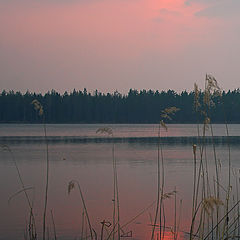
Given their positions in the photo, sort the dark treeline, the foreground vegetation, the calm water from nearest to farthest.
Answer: the foreground vegetation < the calm water < the dark treeline

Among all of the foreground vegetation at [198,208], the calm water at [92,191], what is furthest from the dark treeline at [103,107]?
the foreground vegetation at [198,208]

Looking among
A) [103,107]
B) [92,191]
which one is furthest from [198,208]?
[103,107]

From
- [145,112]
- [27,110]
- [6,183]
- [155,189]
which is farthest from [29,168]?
[145,112]

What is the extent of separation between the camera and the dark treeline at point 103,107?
94.1 metres

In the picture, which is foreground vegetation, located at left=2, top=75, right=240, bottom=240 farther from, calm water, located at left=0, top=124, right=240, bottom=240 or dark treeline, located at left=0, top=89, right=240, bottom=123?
dark treeline, located at left=0, top=89, right=240, bottom=123

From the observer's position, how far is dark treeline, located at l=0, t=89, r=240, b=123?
94.1 metres

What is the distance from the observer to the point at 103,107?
331ft

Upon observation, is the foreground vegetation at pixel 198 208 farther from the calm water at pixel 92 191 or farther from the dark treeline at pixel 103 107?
the dark treeline at pixel 103 107

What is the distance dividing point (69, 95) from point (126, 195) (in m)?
89.9

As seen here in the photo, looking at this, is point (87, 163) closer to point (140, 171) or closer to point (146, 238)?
point (140, 171)

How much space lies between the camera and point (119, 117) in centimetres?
10219

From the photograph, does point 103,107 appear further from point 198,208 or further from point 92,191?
point 198,208

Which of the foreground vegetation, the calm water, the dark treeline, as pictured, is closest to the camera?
the foreground vegetation

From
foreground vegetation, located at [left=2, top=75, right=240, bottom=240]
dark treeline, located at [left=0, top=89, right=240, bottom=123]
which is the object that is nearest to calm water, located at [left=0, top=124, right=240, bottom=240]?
foreground vegetation, located at [left=2, top=75, right=240, bottom=240]
